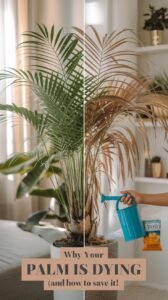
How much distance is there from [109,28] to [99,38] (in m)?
0.04

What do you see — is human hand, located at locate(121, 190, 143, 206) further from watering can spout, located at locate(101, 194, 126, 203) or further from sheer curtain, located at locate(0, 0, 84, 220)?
sheer curtain, located at locate(0, 0, 84, 220)

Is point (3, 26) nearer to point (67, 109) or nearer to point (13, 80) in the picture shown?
point (13, 80)

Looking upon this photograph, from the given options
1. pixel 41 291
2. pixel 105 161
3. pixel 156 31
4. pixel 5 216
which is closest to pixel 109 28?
pixel 156 31

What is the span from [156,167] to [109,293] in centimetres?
42

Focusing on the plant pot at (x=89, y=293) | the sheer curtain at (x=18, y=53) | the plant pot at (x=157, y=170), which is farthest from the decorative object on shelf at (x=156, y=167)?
the sheer curtain at (x=18, y=53)

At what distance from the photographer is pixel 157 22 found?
1086mm

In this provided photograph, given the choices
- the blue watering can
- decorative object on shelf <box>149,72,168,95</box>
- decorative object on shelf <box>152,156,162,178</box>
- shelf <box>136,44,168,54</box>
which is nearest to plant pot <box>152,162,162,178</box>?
decorative object on shelf <box>152,156,162,178</box>

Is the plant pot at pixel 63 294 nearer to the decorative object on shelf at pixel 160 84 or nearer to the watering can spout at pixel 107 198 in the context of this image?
the watering can spout at pixel 107 198

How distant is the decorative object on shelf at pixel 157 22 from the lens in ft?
3.56

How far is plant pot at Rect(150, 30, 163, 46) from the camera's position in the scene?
1091mm

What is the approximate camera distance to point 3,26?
1.23 m

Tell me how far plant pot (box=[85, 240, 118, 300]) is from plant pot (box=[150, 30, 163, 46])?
1.95ft

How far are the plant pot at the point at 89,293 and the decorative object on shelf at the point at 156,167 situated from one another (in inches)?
9.7

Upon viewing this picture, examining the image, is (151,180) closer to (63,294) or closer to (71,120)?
(71,120)
